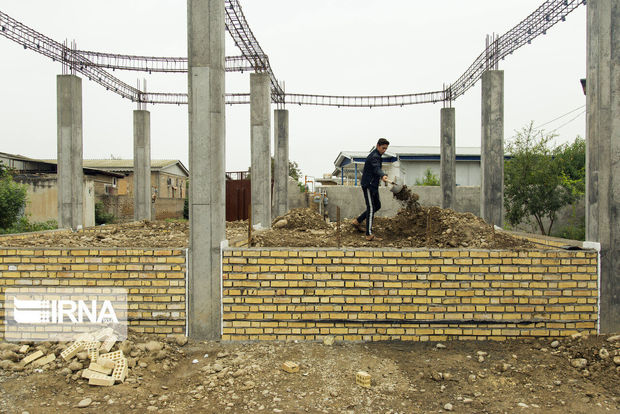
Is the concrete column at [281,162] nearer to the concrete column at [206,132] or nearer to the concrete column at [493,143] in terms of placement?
the concrete column at [493,143]

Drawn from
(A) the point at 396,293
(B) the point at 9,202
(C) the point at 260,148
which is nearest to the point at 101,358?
(A) the point at 396,293

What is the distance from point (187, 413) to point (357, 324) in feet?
5.89

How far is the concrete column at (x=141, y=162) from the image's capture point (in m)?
15.3

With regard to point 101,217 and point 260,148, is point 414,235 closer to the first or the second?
point 260,148

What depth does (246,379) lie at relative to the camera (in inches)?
133

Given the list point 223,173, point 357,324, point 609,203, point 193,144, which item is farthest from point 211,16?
point 609,203

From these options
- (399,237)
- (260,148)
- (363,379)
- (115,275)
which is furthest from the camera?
(260,148)

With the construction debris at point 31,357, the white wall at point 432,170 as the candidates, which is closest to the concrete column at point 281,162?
the construction debris at point 31,357

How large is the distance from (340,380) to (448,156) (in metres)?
12.6

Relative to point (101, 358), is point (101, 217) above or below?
above

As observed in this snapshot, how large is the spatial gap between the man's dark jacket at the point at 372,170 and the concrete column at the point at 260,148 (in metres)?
5.06

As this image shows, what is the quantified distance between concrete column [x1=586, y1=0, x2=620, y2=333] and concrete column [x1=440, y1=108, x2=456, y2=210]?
10150 mm

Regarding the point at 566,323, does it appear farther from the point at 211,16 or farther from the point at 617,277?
the point at 211,16

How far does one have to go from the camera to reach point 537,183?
13.2m
